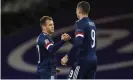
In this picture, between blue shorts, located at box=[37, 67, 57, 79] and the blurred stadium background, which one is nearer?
blue shorts, located at box=[37, 67, 57, 79]

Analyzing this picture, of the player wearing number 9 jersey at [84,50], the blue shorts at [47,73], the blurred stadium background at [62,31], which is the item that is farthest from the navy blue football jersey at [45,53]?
the blurred stadium background at [62,31]

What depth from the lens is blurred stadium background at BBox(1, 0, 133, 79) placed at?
10992 mm

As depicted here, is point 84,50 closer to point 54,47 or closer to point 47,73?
point 54,47

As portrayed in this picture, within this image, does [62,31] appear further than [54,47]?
Yes

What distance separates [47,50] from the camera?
7.09 metres

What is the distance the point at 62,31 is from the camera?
11.1 m

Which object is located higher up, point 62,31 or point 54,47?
point 62,31

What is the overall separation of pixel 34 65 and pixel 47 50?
4.18 metres

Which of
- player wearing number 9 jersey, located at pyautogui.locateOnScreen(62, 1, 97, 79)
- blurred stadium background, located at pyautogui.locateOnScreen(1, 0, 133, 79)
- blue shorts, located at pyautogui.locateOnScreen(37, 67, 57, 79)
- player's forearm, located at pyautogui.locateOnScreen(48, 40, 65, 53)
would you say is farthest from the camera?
blurred stadium background, located at pyautogui.locateOnScreen(1, 0, 133, 79)

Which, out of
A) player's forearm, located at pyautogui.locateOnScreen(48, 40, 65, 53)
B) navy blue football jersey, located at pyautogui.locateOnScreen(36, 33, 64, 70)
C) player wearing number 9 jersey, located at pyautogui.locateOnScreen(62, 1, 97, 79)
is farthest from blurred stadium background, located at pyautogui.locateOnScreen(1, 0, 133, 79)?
player wearing number 9 jersey, located at pyautogui.locateOnScreen(62, 1, 97, 79)

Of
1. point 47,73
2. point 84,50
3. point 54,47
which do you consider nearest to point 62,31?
point 47,73

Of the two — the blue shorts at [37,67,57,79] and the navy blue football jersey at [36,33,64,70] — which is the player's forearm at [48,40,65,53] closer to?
the navy blue football jersey at [36,33,64,70]

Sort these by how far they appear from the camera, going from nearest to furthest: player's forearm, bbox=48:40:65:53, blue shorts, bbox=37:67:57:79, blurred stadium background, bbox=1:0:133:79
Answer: player's forearm, bbox=48:40:65:53, blue shorts, bbox=37:67:57:79, blurred stadium background, bbox=1:0:133:79

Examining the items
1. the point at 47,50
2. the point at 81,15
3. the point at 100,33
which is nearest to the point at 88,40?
the point at 81,15
